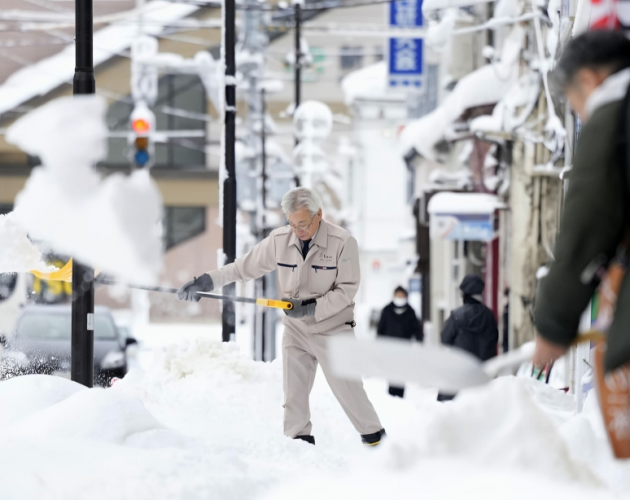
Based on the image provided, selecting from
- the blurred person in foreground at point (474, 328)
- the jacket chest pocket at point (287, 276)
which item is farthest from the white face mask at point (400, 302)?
the jacket chest pocket at point (287, 276)

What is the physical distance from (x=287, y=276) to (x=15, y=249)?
2.17 m

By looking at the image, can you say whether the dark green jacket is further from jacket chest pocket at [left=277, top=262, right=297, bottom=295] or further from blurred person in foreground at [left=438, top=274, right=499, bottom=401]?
blurred person in foreground at [left=438, top=274, right=499, bottom=401]

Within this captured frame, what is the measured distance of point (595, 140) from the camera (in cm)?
298

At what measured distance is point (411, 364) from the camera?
3.22 meters

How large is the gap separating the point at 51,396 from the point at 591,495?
160 inches

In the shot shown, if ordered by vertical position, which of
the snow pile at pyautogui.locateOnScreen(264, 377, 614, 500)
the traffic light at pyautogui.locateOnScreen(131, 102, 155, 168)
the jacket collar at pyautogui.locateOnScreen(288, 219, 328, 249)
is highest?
the traffic light at pyautogui.locateOnScreen(131, 102, 155, 168)

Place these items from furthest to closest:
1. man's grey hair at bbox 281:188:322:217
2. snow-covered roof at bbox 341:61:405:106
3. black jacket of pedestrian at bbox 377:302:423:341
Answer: snow-covered roof at bbox 341:61:405:106 → black jacket of pedestrian at bbox 377:302:423:341 → man's grey hair at bbox 281:188:322:217

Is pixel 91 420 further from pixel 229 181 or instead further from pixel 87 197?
pixel 229 181

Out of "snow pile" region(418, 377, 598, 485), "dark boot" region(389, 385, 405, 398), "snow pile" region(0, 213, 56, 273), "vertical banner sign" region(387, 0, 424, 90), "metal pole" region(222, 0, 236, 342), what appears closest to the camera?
"snow pile" region(418, 377, 598, 485)

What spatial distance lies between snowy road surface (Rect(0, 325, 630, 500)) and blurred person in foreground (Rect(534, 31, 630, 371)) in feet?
1.07

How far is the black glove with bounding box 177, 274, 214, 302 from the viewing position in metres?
6.49

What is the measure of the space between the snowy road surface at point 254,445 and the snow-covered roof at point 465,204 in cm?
1046

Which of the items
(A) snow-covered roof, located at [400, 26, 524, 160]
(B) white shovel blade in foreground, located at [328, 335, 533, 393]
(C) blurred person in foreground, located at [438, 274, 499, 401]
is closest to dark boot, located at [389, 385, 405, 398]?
(C) blurred person in foreground, located at [438, 274, 499, 401]

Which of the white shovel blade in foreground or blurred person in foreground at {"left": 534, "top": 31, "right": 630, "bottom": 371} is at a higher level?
blurred person in foreground at {"left": 534, "top": 31, "right": 630, "bottom": 371}
